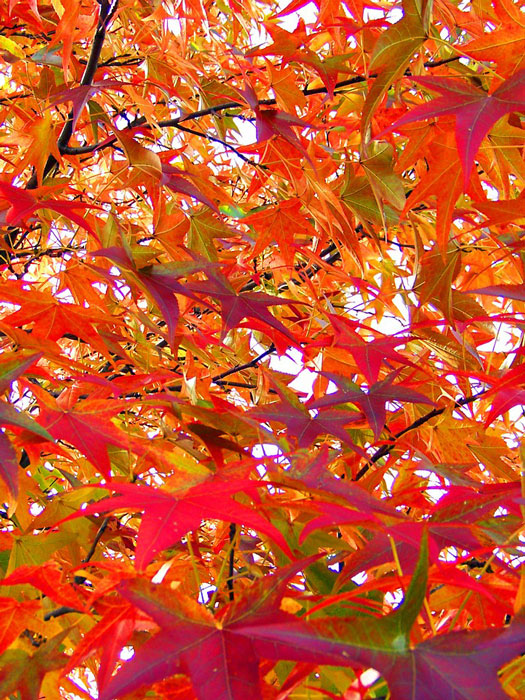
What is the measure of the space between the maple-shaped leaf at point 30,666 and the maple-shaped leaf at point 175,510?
10 cm

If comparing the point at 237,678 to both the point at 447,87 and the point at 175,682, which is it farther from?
the point at 447,87

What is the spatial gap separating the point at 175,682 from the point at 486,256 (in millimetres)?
785

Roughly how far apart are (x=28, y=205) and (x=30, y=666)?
1.44 feet

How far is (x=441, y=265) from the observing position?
0.80m

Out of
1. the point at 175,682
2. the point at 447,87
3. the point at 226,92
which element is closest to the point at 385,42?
the point at 447,87

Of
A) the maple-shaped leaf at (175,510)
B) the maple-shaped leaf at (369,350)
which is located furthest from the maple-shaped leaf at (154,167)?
the maple-shaped leaf at (175,510)

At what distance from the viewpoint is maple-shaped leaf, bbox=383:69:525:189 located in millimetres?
495

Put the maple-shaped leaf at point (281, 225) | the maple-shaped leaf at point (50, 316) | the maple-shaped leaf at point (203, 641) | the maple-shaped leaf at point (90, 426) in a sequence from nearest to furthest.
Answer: the maple-shaped leaf at point (203, 641), the maple-shaped leaf at point (90, 426), the maple-shaped leaf at point (50, 316), the maple-shaped leaf at point (281, 225)

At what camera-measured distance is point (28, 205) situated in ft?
2.19

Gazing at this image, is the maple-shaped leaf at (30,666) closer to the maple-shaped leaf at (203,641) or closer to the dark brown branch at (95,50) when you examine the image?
the maple-shaped leaf at (203,641)

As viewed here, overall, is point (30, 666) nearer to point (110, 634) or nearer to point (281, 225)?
point (110, 634)

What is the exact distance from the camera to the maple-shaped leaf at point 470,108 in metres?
0.49

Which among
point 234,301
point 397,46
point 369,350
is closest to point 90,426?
point 234,301

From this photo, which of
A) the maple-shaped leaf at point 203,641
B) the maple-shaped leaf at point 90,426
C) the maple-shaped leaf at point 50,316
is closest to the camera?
the maple-shaped leaf at point 203,641
